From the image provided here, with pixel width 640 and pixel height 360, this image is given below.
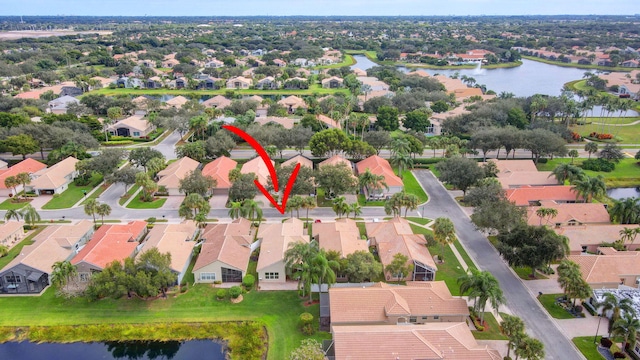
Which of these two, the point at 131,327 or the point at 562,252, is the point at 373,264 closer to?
the point at 562,252

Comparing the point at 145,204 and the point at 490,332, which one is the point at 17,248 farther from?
the point at 490,332

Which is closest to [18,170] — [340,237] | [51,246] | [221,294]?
[51,246]

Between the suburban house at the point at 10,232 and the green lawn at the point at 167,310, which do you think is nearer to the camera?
the green lawn at the point at 167,310

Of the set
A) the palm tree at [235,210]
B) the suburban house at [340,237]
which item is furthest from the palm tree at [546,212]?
the palm tree at [235,210]

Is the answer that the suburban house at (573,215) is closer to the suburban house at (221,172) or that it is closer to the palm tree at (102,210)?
the suburban house at (221,172)

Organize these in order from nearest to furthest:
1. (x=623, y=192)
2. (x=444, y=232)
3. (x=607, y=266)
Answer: (x=607, y=266) → (x=444, y=232) → (x=623, y=192)

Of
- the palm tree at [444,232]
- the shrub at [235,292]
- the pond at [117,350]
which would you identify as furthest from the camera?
the palm tree at [444,232]

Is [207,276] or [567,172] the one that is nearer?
[207,276]
